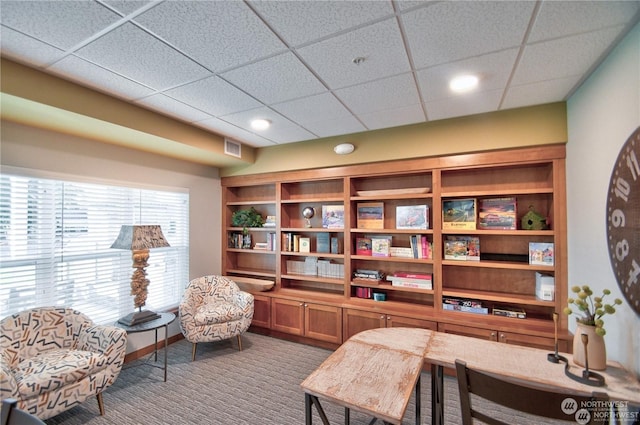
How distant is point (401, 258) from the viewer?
10.6 feet

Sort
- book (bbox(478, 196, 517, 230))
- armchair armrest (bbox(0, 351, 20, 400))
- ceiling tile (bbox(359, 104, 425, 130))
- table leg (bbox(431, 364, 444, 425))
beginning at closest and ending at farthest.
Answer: armchair armrest (bbox(0, 351, 20, 400)) → table leg (bbox(431, 364, 444, 425)) → ceiling tile (bbox(359, 104, 425, 130)) → book (bbox(478, 196, 517, 230))

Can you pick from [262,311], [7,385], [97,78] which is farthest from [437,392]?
[97,78]

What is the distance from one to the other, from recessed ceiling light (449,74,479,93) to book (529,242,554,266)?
66.6 inches

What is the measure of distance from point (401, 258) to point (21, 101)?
11.9 ft

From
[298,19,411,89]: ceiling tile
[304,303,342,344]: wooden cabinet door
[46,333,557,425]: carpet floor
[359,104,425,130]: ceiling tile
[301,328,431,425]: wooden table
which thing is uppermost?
[298,19,411,89]: ceiling tile

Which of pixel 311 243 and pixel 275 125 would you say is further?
pixel 311 243

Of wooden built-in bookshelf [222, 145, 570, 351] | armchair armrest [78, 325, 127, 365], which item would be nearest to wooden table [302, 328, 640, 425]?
wooden built-in bookshelf [222, 145, 570, 351]

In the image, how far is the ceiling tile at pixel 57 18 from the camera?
4.49ft

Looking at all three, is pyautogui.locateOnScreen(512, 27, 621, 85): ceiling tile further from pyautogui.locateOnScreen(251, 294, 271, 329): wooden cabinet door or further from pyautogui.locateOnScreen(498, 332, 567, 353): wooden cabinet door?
pyautogui.locateOnScreen(251, 294, 271, 329): wooden cabinet door

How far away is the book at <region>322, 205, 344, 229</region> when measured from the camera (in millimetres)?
3695

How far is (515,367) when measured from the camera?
63.9 inches

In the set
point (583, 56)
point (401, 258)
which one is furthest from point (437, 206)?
point (583, 56)

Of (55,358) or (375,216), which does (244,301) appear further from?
(375,216)

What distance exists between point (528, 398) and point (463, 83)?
2074mm
